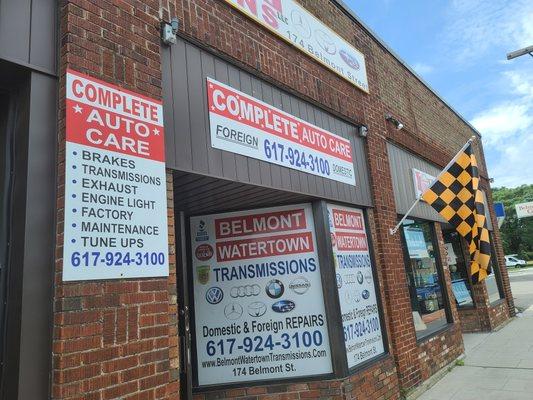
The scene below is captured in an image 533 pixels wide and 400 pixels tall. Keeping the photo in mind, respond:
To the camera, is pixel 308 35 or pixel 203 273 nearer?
pixel 203 273

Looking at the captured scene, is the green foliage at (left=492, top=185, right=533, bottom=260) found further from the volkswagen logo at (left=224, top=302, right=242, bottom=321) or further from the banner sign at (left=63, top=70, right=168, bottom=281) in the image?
the banner sign at (left=63, top=70, right=168, bottom=281)

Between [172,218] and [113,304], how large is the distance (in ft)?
2.79

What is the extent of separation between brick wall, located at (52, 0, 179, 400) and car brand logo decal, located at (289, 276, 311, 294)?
2.07 meters

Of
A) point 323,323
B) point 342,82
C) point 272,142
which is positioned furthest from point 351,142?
point 323,323

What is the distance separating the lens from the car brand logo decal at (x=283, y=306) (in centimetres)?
514

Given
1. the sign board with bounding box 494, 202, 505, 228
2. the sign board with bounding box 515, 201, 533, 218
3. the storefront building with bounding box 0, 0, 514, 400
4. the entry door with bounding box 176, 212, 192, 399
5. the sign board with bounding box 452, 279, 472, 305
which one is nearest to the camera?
the storefront building with bounding box 0, 0, 514, 400

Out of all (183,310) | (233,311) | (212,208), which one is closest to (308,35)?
(212,208)

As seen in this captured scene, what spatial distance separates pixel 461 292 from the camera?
11.0 metres

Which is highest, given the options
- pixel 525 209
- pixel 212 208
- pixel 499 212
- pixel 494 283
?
pixel 525 209

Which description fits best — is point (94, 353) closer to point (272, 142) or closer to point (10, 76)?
point (10, 76)

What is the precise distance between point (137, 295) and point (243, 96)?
243 centimetres

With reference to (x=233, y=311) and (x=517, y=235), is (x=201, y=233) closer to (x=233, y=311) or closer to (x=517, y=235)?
(x=233, y=311)

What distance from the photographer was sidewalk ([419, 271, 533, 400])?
19.3ft

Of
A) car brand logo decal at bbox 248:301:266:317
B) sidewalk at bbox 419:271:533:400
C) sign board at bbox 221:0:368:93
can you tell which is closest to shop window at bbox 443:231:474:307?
sidewalk at bbox 419:271:533:400
